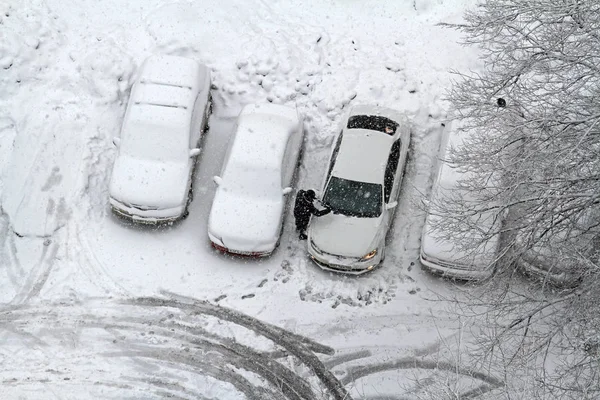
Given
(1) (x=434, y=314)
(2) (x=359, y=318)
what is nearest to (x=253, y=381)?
(2) (x=359, y=318)

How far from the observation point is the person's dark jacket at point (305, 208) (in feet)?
43.4

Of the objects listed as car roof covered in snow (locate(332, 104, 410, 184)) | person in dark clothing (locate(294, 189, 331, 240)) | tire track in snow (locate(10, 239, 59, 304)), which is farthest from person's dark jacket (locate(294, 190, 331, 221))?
tire track in snow (locate(10, 239, 59, 304))

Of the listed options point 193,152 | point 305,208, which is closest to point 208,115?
point 193,152

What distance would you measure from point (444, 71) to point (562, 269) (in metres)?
5.80

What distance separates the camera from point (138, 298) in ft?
43.8

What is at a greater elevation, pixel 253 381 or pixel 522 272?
pixel 522 272

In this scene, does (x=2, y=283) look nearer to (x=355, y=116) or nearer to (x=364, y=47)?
(x=355, y=116)

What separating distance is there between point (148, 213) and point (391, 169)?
4.61 metres

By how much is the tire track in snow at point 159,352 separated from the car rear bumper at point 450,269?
7.69ft

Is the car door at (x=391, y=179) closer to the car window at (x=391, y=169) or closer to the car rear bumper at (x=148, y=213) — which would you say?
the car window at (x=391, y=169)

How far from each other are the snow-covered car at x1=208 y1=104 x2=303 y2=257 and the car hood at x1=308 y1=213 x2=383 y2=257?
801 millimetres

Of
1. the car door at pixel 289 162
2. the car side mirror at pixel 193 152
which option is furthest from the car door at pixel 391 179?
the car side mirror at pixel 193 152

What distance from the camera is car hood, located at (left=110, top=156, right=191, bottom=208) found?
13445 mm

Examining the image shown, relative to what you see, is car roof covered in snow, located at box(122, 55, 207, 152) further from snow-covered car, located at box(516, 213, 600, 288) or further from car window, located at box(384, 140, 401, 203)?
snow-covered car, located at box(516, 213, 600, 288)
